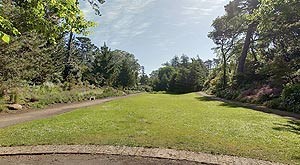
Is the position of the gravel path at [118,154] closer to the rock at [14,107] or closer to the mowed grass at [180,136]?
the mowed grass at [180,136]

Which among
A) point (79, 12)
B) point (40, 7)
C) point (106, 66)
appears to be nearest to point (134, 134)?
point (79, 12)

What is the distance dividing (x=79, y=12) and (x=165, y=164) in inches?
175

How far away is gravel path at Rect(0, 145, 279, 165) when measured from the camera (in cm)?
575

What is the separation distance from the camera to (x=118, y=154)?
246 inches

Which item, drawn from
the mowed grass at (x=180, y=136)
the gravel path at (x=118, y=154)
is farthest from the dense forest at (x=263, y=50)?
the gravel path at (x=118, y=154)

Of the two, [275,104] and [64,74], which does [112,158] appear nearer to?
[275,104]

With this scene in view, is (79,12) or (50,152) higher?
(79,12)

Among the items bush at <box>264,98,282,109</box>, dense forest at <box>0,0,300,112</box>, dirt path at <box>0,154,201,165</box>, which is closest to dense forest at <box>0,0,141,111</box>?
dense forest at <box>0,0,300,112</box>

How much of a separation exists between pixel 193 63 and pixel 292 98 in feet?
153

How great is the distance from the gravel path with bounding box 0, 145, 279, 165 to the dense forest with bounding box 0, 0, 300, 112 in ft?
9.02

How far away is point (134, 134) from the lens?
26.7ft

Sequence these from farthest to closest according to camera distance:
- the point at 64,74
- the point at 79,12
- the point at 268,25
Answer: the point at 64,74 → the point at 268,25 → the point at 79,12

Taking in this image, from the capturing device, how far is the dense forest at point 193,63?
22.5 feet

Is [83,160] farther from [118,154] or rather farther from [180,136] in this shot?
[180,136]
